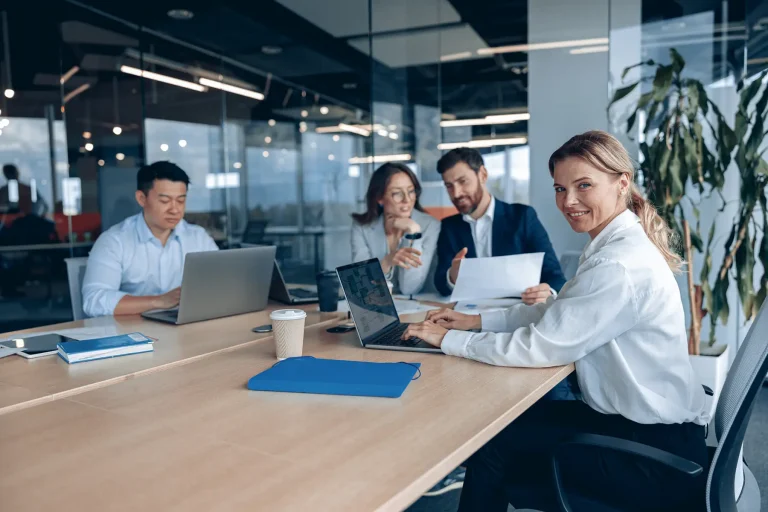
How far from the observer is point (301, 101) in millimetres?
6102

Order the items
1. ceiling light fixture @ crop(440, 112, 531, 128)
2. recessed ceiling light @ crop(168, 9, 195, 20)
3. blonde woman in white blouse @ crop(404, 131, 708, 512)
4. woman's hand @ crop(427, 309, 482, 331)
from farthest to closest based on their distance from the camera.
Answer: recessed ceiling light @ crop(168, 9, 195, 20)
ceiling light fixture @ crop(440, 112, 531, 128)
woman's hand @ crop(427, 309, 482, 331)
blonde woman in white blouse @ crop(404, 131, 708, 512)

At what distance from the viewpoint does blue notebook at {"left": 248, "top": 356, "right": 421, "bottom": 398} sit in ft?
4.44

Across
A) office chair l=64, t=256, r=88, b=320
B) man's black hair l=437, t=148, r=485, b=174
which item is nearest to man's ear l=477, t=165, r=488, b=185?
man's black hair l=437, t=148, r=485, b=174

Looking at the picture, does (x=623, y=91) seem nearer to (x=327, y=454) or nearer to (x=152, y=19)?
(x=327, y=454)

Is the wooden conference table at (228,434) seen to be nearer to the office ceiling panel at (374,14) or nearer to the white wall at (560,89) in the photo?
the white wall at (560,89)

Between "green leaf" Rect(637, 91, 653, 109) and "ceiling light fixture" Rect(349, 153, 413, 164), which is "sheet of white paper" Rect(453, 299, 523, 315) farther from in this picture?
"ceiling light fixture" Rect(349, 153, 413, 164)

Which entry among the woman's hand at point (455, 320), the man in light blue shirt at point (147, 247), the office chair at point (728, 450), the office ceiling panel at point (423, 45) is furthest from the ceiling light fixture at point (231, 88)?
the office chair at point (728, 450)

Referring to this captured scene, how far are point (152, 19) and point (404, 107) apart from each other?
2.54 m

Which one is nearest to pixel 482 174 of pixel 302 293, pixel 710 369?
pixel 302 293

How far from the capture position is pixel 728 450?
1176mm

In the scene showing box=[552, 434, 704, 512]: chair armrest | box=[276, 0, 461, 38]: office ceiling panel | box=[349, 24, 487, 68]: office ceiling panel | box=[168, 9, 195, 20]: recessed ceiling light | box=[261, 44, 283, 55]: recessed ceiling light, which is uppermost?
box=[168, 9, 195, 20]: recessed ceiling light

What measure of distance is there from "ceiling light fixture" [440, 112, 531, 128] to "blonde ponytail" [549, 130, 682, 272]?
2600mm

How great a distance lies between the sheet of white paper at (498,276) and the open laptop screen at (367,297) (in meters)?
0.34

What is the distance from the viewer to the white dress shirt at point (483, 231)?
9.77 feet
